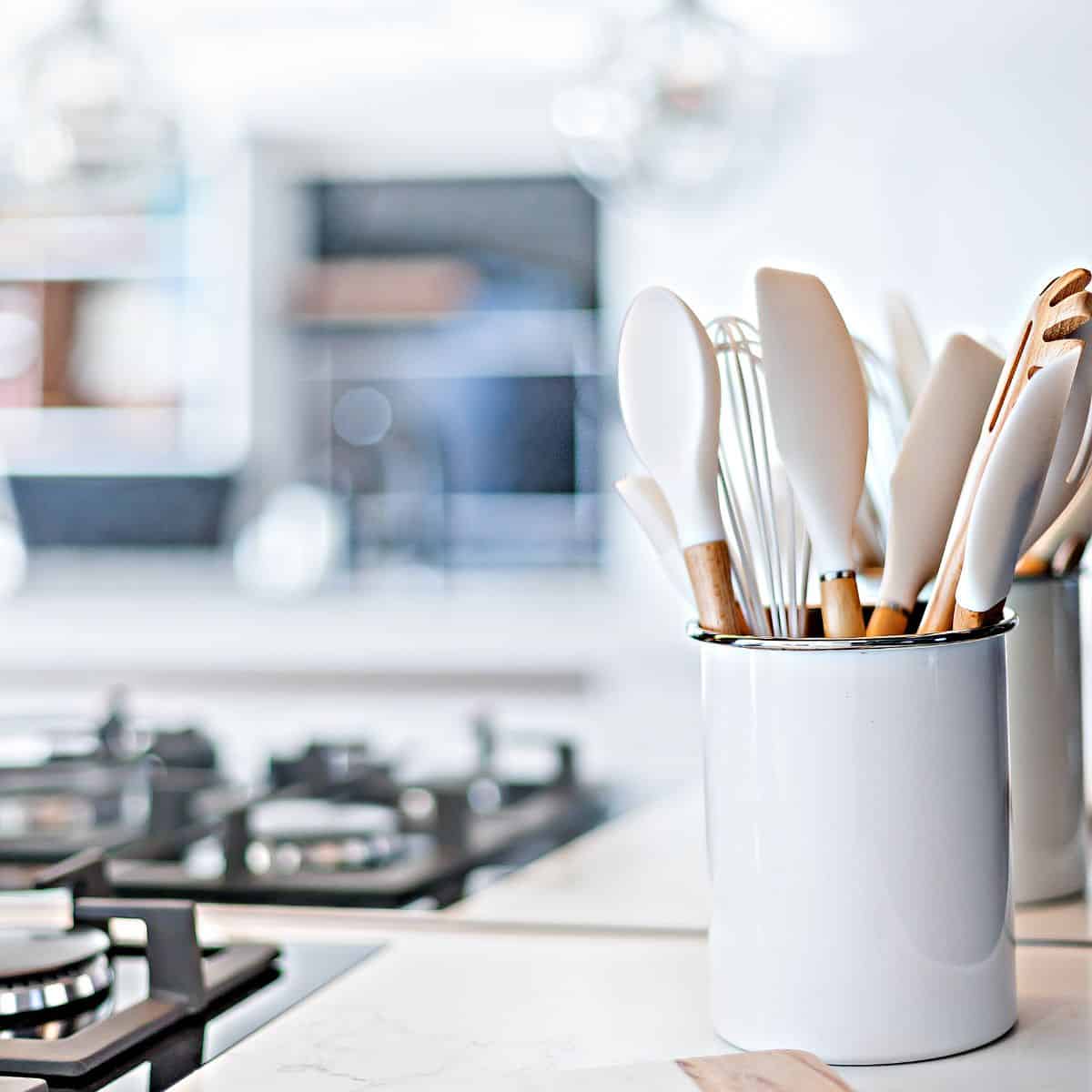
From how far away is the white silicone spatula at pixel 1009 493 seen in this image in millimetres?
386

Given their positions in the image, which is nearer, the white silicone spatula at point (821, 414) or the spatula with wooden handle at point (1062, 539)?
the white silicone spatula at point (821, 414)

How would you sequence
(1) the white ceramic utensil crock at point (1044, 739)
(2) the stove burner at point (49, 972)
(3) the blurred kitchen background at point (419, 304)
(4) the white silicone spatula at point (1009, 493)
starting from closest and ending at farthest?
(4) the white silicone spatula at point (1009, 493) → (2) the stove burner at point (49, 972) → (1) the white ceramic utensil crock at point (1044, 739) → (3) the blurred kitchen background at point (419, 304)

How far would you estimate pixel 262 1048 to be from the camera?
0.46 m

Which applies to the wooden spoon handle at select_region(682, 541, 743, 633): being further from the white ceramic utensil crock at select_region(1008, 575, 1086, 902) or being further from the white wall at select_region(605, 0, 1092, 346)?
the white wall at select_region(605, 0, 1092, 346)

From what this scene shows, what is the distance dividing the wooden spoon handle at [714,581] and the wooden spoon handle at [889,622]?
5 centimetres

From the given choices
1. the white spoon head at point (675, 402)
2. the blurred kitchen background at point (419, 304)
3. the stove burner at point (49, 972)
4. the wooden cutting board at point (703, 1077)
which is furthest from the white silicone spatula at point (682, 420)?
the blurred kitchen background at point (419, 304)

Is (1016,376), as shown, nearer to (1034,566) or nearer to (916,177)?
(1034,566)

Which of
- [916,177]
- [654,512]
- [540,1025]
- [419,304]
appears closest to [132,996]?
[540,1025]

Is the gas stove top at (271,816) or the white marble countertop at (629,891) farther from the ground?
the gas stove top at (271,816)

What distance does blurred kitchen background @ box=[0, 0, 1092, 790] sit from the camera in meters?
2.10

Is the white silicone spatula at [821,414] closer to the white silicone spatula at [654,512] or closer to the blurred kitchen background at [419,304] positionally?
the white silicone spatula at [654,512]

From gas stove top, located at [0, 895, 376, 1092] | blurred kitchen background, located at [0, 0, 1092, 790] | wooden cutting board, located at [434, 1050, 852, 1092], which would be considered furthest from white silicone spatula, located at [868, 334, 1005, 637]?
blurred kitchen background, located at [0, 0, 1092, 790]

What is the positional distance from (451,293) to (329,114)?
0.41 meters

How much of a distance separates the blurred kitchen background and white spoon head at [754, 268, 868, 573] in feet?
3.57
